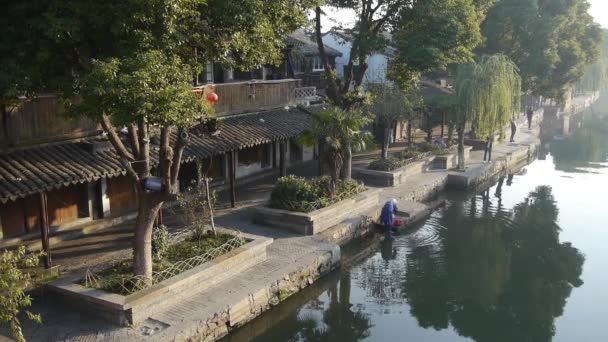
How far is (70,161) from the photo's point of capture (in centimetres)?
1487

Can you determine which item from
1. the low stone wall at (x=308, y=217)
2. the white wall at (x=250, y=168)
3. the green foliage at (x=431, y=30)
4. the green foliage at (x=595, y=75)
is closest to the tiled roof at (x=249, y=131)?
the white wall at (x=250, y=168)

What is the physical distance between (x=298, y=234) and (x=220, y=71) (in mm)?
10026

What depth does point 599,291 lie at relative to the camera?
16844mm

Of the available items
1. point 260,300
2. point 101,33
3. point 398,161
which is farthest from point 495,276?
point 101,33

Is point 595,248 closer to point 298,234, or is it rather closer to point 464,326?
point 464,326

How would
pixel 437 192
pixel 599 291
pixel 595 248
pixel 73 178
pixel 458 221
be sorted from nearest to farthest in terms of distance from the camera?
1. pixel 73 178
2. pixel 599 291
3. pixel 595 248
4. pixel 458 221
5. pixel 437 192

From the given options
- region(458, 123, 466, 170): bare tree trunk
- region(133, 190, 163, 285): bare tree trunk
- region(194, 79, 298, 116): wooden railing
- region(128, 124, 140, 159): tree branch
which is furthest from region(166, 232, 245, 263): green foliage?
region(458, 123, 466, 170): bare tree trunk

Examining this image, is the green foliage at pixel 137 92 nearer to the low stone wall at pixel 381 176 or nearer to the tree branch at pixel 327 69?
the tree branch at pixel 327 69

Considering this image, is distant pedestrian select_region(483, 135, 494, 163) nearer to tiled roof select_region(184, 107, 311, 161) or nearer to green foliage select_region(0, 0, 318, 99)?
tiled roof select_region(184, 107, 311, 161)

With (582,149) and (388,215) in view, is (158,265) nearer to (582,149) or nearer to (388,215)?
(388,215)

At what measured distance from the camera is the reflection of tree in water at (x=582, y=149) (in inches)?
1458

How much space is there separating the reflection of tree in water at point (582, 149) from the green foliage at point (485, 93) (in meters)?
9.09

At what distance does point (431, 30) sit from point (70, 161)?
1492 centimetres

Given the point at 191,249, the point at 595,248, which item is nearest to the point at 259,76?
the point at 191,249
